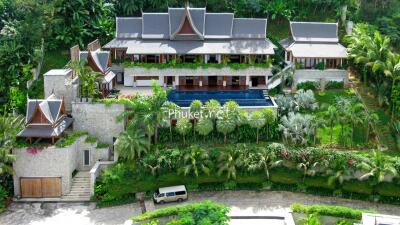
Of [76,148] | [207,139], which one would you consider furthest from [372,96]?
A: [76,148]

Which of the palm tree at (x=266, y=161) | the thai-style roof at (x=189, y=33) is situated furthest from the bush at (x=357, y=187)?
the thai-style roof at (x=189, y=33)

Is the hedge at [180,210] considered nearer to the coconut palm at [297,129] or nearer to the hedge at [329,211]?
the hedge at [329,211]

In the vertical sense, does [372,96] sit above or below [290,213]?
above

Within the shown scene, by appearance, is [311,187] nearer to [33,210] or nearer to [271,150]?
[271,150]

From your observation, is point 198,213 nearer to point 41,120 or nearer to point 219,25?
point 41,120

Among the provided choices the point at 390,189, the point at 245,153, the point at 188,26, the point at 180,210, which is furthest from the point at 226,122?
the point at 188,26
